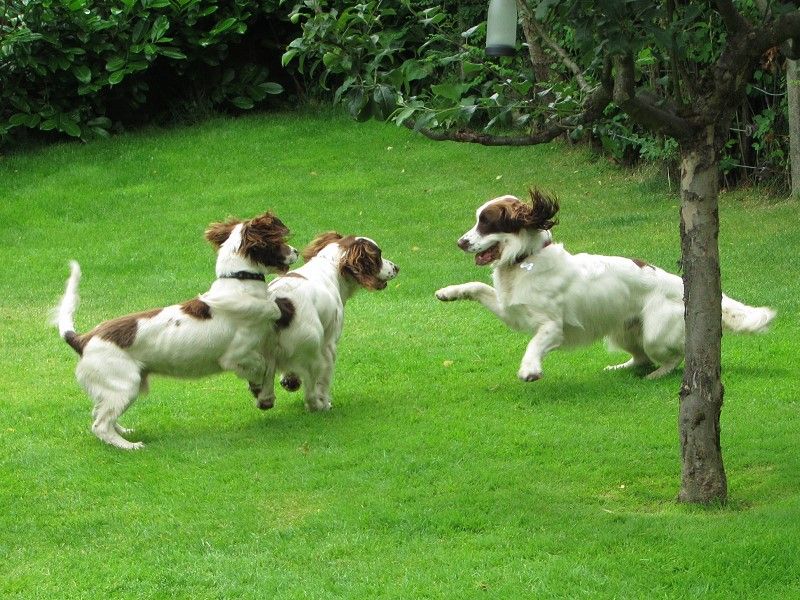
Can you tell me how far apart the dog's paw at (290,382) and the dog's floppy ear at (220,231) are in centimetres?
102

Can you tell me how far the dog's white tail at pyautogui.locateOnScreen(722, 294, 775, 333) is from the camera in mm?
8750

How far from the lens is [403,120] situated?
5.80 meters

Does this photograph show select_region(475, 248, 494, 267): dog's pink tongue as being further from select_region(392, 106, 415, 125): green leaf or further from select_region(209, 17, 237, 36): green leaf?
select_region(209, 17, 237, 36): green leaf

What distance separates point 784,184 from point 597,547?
10.1 meters

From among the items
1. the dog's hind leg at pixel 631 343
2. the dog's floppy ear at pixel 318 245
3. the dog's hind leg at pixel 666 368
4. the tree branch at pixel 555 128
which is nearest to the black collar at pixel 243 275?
the dog's floppy ear at pixel 318 245

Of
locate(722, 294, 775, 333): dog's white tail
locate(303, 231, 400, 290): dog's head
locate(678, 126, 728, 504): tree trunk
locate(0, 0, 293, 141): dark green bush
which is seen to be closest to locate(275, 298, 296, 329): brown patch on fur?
locate(303, 231, 400, 290): dog's head

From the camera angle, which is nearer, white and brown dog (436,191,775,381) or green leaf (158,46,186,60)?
white and brown dog (436,191,775,381)

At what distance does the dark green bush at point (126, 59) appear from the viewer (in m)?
18.5

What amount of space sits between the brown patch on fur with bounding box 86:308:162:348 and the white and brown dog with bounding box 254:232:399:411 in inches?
34.9

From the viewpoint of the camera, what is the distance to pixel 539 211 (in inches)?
333

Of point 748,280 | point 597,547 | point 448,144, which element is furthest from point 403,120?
point 448,144

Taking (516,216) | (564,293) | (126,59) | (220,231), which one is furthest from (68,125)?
(564,293)

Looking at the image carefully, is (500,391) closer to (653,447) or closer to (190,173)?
(653,447)

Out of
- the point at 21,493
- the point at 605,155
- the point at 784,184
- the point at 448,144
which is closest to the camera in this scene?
the point at 21,493
